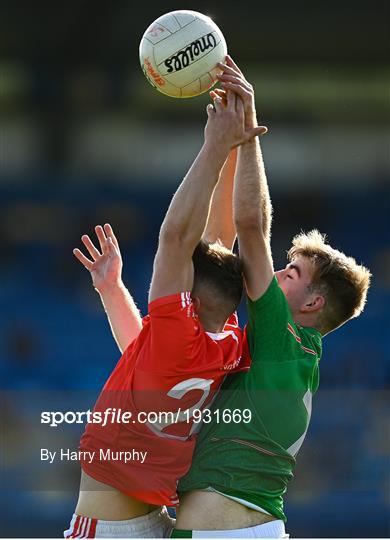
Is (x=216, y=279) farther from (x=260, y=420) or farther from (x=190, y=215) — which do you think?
(x=260, y=420)

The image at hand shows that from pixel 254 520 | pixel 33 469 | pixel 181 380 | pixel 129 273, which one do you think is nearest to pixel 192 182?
pixel 181 380

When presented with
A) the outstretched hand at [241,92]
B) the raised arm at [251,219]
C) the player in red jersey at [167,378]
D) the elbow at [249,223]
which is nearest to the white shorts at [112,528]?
the player in red jersey at [167,378]

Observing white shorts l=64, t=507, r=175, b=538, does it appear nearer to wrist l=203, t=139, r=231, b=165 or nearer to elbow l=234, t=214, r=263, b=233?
elbow l=234, t=214, r=263, b=233

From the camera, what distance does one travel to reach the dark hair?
3.33m

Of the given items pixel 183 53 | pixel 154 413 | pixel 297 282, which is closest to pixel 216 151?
pixel 183 53

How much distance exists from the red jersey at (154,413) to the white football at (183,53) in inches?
36.5

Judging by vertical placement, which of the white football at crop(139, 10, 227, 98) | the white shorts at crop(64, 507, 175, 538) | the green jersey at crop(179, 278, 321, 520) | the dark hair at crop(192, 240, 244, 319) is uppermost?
the white football at crop(139, 10, 227, 98)

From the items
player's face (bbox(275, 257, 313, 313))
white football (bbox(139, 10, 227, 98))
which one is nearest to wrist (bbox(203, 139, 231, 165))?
white football (bbox(139, 10, 227, 98))

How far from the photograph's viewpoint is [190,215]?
10.4ft

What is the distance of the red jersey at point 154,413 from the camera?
3.26 meters

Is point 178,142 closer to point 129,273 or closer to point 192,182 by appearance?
point 129,273

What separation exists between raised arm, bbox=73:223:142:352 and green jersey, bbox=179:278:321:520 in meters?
0.64

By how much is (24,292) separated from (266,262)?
8.25 meters

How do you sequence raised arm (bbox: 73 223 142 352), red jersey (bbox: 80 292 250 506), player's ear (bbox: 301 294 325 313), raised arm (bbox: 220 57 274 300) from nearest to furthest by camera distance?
red jersey (bbox: 80 292 250 506)
raised arm (bbox: 220 57 274 300)
player's ear (bbox: 301 294 325 313)
raised arm (bbox: 73 223 142 352)
